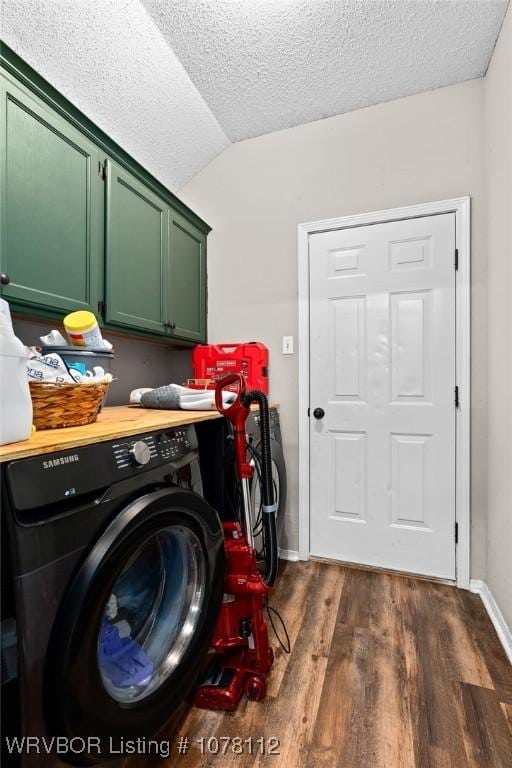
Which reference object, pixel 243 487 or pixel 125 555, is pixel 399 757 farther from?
pixel 125 555

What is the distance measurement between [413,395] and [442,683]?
4.27 ft

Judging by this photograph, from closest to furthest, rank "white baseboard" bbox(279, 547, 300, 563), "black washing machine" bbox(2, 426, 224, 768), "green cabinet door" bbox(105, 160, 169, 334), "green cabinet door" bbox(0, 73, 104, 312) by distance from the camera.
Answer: "black washing machine" bbox(2, 426, 224, 768) → "green cabinet door" bbox(0, 73, 104, 312) → "green cabinet door" bbox(105, 160, 169, 334) → "white baseboard" bbox(279, 547, 300, 563)

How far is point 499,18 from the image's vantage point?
1.63m

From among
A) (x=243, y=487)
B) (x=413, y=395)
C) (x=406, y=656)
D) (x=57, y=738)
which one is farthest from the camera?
(x=413, y=395)

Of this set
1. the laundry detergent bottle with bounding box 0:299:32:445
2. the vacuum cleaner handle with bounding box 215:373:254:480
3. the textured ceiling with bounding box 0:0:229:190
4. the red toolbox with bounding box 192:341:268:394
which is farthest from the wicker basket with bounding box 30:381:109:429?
the textured ceiling with bounding box 0:0:229:190

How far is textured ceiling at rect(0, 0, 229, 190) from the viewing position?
54.6 inches

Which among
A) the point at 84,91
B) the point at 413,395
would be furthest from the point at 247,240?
the point at 413,395

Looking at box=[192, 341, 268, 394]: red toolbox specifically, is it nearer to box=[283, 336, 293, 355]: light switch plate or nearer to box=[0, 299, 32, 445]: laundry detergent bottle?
box=[283, 336, 293, 355]: light switch plate

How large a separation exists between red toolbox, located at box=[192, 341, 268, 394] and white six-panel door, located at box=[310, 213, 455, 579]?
33cm

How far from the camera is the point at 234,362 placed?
7.57 ft

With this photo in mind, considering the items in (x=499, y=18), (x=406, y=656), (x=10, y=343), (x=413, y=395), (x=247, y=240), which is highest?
(x=499, y=18)

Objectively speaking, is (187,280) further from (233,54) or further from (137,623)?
(137,623)

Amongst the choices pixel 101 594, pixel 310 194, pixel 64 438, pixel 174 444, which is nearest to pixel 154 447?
pixel 174 444

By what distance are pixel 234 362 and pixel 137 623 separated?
4.97 feet
